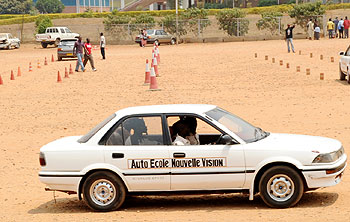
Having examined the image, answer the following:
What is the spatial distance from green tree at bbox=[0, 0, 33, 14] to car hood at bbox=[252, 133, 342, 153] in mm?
135163

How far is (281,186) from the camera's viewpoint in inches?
357

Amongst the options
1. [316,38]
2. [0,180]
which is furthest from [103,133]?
[316,38]

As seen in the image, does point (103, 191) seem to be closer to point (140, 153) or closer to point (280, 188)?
point (140, 153)

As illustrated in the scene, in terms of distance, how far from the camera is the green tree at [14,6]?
460ft

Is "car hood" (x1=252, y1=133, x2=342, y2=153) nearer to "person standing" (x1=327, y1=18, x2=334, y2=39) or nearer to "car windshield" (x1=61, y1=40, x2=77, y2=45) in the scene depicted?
"car windshield" (x1=61, y1=40, x2=77, y2=45)

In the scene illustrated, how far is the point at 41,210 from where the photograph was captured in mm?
10055

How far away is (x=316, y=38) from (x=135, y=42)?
54.3 ft

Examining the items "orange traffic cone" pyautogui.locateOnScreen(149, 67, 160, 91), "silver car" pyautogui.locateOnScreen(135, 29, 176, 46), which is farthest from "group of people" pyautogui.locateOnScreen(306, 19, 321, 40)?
"orange traffic cone" pyautogui.locateOnScreen(149, 67, 160, 91)

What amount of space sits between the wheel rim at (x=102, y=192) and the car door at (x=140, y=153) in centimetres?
23

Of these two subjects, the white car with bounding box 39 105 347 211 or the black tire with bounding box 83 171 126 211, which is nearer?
the white car with bounding box 39 105 347 211

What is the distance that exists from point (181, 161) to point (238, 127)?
95 cm

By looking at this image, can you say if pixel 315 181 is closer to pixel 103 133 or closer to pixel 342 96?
pixel 103 133

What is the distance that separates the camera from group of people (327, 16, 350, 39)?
5972cm

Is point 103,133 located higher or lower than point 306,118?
higher
